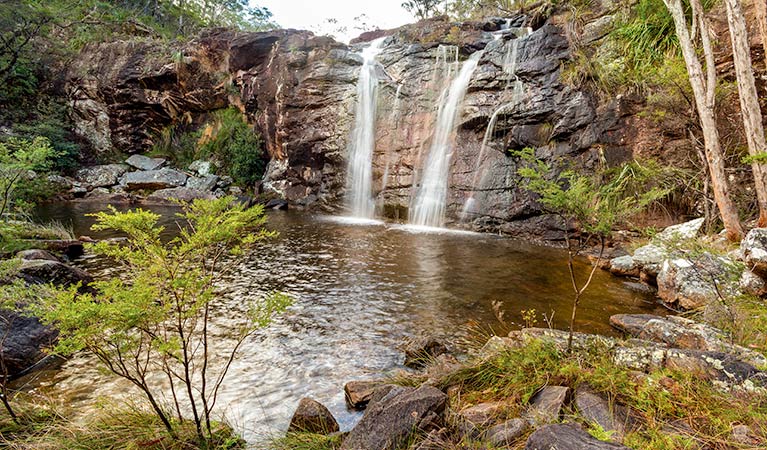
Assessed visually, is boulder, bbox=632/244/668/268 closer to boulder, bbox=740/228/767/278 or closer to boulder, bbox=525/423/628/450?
boulder, bbox=740/228/767/278

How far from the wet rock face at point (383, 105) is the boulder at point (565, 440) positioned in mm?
9601

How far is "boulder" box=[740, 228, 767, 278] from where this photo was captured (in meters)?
4.69

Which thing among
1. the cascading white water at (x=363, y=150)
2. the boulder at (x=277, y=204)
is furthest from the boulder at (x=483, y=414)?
the boulder at (x=277, y=204)

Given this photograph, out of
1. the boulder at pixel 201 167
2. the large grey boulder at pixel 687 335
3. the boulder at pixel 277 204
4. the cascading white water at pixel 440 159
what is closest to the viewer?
the large grey boulder at pixel 687 335

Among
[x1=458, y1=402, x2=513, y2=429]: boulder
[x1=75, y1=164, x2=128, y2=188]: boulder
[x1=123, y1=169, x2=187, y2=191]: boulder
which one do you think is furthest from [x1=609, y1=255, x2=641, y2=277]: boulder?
[x1=75, y1=164, x2=128, y2=188]: boulder

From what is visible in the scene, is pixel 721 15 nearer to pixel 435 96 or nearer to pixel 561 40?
pixel 561 40

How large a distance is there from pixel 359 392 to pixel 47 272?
17.5 feet

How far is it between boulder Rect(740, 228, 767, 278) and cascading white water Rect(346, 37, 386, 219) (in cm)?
1174

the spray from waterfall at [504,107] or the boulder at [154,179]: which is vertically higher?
the spray from waterfall at [504,107]

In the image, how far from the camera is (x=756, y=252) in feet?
15.7

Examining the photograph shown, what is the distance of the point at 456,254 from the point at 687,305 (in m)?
4.57

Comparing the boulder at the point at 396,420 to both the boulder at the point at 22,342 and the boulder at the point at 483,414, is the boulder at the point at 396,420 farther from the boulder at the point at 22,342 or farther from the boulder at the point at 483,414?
the boulder at the point at 22,342

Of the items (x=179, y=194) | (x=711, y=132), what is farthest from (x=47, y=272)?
(x=179, y=194)

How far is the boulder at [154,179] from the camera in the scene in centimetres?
1973
